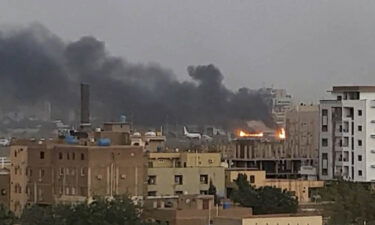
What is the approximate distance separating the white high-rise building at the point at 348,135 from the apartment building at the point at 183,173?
16.0 ft

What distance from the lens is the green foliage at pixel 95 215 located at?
77.1ft

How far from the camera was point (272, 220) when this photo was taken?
77.0ft

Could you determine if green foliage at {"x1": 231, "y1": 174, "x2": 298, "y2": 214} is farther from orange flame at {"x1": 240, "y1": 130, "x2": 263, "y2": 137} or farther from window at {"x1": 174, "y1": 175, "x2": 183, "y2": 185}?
orange flame at {"x1": 240, "y1": 130, "x2": 263, "y2": 137}

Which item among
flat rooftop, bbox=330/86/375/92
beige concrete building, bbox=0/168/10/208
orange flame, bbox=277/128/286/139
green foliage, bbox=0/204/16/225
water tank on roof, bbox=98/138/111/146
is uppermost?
flat rooftop, bbox=330/86/375/92

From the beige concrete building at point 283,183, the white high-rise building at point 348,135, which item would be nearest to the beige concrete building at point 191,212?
the beige concrete building at point 283,183

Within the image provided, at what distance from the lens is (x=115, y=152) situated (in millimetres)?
27781

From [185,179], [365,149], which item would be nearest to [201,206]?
[185,179]

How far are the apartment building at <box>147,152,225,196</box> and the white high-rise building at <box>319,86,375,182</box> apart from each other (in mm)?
4869

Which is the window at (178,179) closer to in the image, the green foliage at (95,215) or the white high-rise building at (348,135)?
the green foliage at (95,215)

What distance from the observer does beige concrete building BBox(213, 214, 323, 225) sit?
23000 millimetres

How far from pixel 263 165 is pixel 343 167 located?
8.26ft

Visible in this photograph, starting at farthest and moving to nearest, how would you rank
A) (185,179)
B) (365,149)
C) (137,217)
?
1. (365,149)
2. (185,179)
3. (137,217)

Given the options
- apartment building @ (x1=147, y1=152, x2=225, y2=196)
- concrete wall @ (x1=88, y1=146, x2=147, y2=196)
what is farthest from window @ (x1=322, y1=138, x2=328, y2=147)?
concrete wall @ (x1=88, y1=146, x2=147, y2=196)

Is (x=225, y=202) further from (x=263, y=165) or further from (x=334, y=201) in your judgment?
(x=263, y=165)
